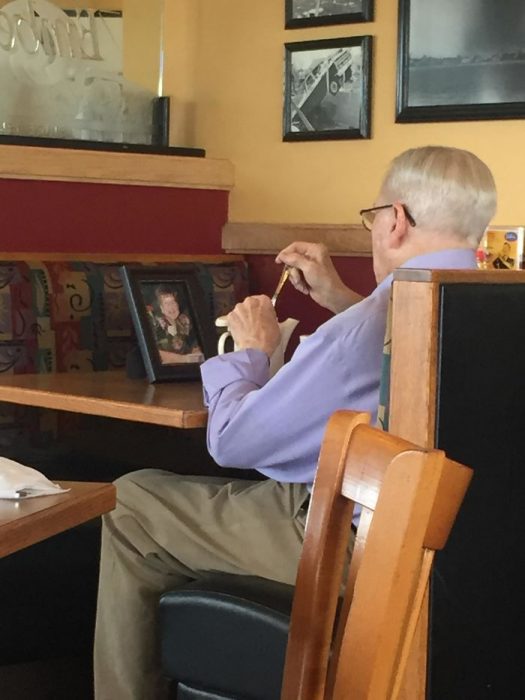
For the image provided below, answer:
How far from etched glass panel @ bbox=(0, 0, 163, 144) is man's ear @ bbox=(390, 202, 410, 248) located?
143 cm

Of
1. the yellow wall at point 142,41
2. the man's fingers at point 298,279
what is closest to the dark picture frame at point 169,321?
the man's fingers at point 298,279

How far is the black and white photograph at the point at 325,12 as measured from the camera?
11.3 ft

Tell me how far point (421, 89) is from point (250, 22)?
71 centimetres

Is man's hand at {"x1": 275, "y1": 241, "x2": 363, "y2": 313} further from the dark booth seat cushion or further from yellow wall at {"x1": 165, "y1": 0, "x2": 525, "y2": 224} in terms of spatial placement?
the dark booth seat cushion

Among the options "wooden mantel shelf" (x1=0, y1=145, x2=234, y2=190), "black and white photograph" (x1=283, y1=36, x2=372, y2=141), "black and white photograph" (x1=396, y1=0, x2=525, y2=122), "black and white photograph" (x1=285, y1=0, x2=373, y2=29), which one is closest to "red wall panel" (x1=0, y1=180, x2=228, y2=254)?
"wooden mantel shelf" (x1=0, y1=145, x2=234, y2=190)

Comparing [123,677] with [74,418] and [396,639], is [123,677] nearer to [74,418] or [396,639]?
[74,418]

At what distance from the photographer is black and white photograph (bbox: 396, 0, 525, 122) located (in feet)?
10.4

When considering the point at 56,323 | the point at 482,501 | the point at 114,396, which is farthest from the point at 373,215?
the point at 56,323

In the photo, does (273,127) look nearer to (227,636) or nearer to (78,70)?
(78,70)

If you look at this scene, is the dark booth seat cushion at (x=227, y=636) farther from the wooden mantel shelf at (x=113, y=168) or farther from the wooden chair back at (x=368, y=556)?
the wooden mantel shelf at (x=113, y=168)

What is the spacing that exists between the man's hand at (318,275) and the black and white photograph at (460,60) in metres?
0.63

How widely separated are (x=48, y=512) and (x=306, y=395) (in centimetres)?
81

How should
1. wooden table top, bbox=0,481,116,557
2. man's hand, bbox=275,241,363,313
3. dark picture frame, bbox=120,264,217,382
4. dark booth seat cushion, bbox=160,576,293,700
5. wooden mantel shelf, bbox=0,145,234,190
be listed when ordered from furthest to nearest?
wooden mantel shelf, bbox=0,145,234,190 < man's hand, bbox=275,241,363,313 < dark picture frame, bbox=120,264,217,382 < dark booth seat cushion, bbox=160,576,293,700 < wooden table top, bbox=0,481,116,557

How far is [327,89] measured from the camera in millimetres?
3561
